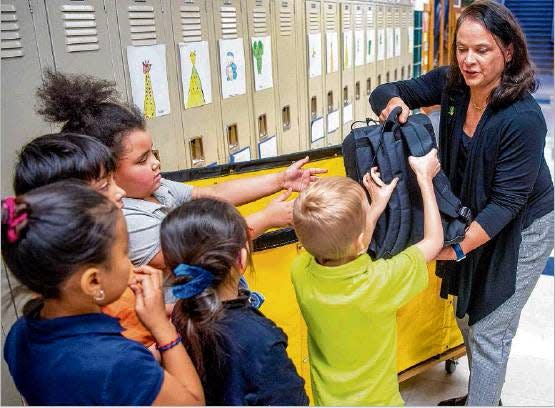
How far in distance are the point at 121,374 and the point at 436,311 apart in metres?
1.82

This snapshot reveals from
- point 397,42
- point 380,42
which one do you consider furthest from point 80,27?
point 397,42

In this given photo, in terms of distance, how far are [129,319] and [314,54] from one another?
2911 millimetres

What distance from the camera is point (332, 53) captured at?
13.2 ft

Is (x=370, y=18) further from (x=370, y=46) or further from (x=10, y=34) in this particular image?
(x=10, y=34)

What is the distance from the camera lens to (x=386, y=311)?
140cm

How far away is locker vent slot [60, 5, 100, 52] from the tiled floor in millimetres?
2165

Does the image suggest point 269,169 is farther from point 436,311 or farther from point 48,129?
point 436,311

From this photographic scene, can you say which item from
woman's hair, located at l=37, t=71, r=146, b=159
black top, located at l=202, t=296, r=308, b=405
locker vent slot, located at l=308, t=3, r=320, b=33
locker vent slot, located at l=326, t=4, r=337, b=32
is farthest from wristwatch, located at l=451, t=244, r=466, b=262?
locker vent slot, located at l=326, t=4, r=337, b=32

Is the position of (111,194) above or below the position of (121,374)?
above

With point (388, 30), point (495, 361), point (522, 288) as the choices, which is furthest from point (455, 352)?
point (388, 30)

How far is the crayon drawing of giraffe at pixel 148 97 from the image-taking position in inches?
88.3

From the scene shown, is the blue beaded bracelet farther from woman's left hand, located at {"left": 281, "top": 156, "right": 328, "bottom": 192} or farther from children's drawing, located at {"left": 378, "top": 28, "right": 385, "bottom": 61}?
children's drawing, located at {"left": 378, "top": 28, "right": 385, "bottom": 61}

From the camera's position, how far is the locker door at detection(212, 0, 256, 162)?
2.72 m

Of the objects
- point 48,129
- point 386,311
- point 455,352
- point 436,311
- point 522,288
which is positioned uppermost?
point 48,129
